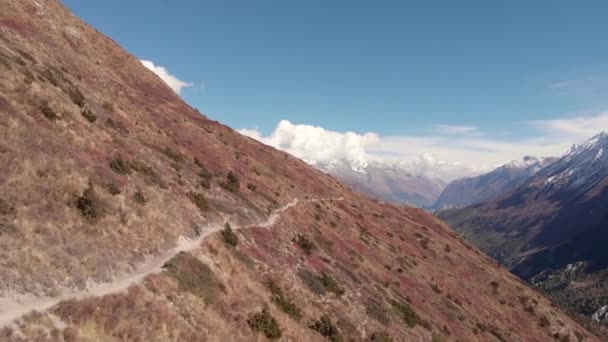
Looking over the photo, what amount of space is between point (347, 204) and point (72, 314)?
72990mm

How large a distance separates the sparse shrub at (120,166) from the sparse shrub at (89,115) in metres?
5.78

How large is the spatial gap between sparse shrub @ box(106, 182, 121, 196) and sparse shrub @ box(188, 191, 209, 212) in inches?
331

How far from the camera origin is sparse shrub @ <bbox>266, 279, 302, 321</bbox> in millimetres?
27280

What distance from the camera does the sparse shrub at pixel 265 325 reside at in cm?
2298

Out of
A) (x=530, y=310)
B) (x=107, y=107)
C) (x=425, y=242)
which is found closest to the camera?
(x=107, y=107)

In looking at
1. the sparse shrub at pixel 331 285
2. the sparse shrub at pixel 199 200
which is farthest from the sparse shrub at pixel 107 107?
the sparse shrub at pixel 331 285

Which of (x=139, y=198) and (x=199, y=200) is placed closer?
(x=139, y=198)

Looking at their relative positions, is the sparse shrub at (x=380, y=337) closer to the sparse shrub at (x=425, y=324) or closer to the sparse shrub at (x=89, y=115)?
the sparse shrub at (x=425, y=324)

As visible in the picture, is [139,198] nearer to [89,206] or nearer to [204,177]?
[89,206]

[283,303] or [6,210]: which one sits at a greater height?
[6,210]

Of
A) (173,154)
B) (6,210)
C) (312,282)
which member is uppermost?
(173,154)

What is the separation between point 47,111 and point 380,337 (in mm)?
29828

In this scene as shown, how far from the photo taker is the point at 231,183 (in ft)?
158

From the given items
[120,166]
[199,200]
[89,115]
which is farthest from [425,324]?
[89,115]
